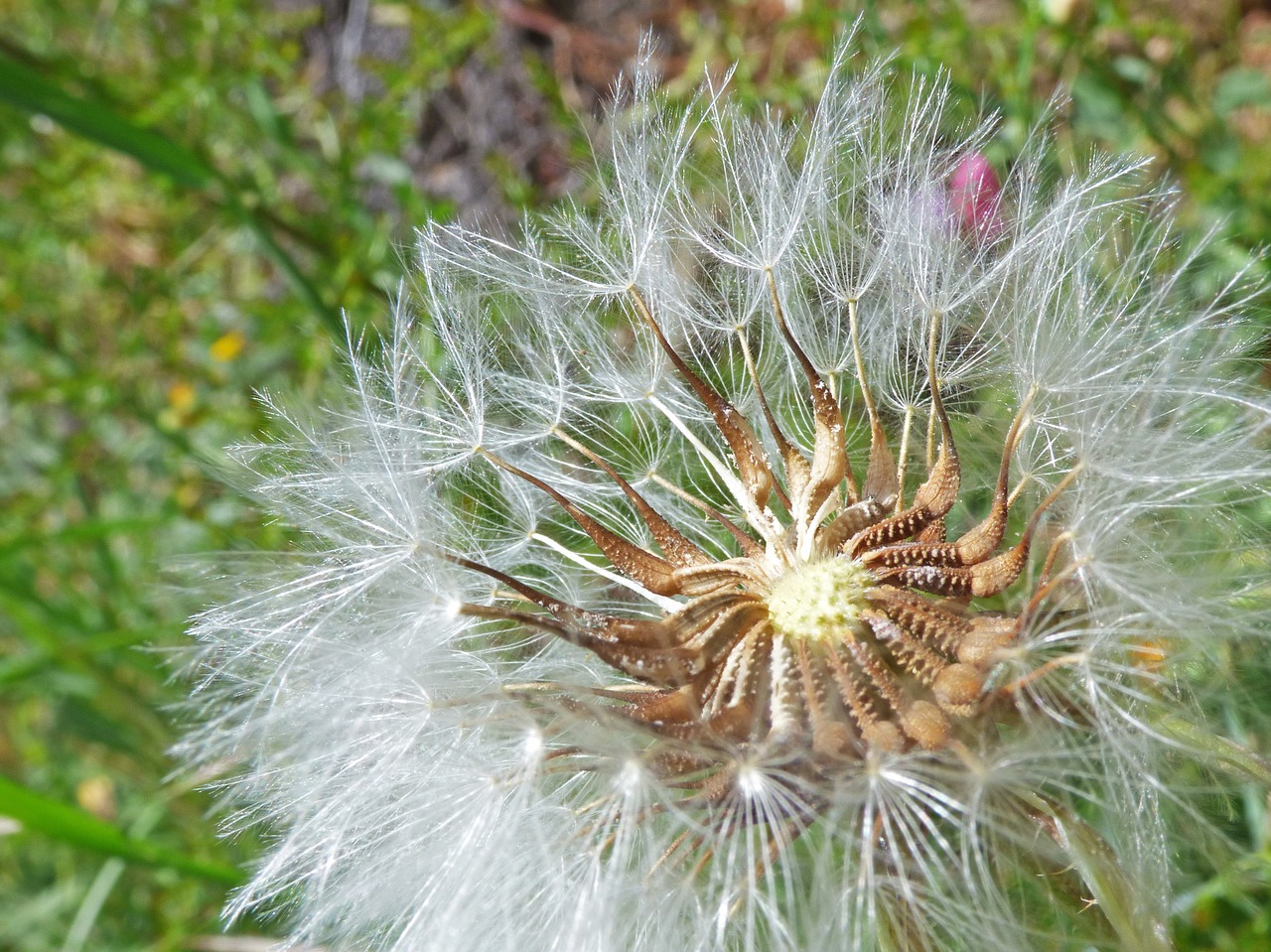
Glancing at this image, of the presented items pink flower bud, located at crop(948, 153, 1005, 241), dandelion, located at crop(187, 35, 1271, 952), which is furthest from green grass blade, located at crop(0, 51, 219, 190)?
pink flower bud, located at crop(948, 153, 1005, 241)

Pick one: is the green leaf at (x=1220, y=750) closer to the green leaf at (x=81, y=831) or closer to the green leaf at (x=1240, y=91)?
the green leaf at (x=81, y=831)

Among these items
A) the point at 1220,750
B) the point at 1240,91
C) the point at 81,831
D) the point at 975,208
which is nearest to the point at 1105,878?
the point at 1220,750

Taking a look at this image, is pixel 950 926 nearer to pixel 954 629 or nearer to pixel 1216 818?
Answer: pixel 954 629

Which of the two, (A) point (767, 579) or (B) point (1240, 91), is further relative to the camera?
(B) point (1240, 91)

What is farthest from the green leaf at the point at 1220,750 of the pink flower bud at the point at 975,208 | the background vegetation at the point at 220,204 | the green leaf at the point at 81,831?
the green leaf at the point at 81,831

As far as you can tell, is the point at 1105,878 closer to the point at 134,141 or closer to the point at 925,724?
the point at 925,724

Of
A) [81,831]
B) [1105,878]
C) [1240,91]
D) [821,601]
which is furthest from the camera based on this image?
[1240,91]

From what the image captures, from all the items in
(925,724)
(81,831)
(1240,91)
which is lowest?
(925,724)
